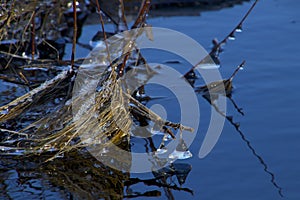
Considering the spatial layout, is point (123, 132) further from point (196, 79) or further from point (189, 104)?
point (196, 79)

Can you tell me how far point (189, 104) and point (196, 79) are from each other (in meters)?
0.39

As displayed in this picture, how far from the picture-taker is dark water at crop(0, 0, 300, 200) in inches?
106

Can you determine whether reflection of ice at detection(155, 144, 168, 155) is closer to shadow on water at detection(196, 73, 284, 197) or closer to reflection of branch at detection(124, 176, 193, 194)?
reflection of branch at detection(124, 176, 193, 194)

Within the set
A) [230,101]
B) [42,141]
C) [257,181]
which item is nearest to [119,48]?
[230,101]

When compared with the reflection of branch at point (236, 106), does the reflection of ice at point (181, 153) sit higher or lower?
lower

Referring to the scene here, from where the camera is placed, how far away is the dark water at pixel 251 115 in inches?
106

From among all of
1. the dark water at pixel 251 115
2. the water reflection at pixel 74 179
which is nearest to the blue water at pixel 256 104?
the dark water at pixel 251 115

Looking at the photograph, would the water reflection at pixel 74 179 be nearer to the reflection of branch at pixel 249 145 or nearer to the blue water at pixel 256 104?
the blue water at pixel 256 104

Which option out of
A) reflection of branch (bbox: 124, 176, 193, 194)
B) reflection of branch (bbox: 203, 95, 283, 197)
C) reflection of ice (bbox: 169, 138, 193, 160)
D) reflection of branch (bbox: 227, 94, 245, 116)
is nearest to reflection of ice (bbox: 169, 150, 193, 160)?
reflection of ice (bbox: 169, 138, 193, 160)

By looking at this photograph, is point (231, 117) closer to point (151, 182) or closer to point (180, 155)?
point (180, 155)

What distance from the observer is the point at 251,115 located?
10.7 ft

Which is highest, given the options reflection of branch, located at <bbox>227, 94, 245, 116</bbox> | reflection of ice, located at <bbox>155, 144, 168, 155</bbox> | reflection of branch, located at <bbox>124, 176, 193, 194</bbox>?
reflection of branch, located at <bbox>227, 94, 245, 116</bbox>

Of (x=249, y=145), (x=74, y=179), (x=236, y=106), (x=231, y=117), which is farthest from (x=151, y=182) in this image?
(x=236, y=106)

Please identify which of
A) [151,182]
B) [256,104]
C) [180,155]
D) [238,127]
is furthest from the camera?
[256,104]
